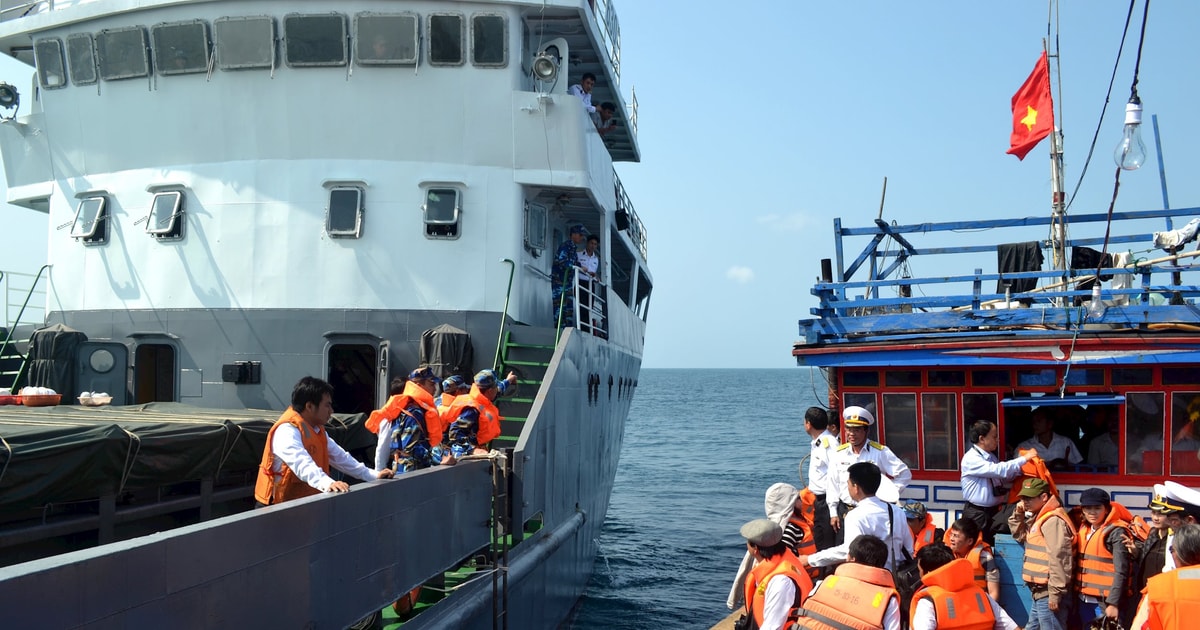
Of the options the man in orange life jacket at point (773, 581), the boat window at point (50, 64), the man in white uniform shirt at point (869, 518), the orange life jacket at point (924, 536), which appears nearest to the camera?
the man in orange life jacket at point (773, 581)

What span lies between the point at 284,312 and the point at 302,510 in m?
6.75

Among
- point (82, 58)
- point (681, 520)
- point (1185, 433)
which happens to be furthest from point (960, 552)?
point (681, 520)

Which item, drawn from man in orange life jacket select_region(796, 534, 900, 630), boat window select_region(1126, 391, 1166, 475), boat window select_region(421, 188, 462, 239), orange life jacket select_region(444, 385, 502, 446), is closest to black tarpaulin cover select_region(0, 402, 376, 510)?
orange life jacket select_region(444, 385, 502, 446)

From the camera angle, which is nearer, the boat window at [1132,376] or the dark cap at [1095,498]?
the dark cap at [1095,498]

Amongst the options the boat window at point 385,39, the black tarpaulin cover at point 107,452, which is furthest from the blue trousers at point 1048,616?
the boat window at point 385,39

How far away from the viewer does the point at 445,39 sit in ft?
38.8

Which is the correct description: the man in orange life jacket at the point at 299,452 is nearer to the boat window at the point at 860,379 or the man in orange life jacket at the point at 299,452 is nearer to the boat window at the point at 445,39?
the boat window at the point at 860,379

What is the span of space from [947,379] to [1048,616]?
2.66 metres

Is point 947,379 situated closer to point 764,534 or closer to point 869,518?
point 869,518

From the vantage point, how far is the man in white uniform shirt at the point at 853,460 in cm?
789

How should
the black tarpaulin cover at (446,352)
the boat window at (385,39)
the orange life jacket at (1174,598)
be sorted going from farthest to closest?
the boat window at (385,39) < the black tarpaulin cover at (446,352) < the orange life jacket at (1174,598)

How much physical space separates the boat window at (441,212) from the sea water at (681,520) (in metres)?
4.54

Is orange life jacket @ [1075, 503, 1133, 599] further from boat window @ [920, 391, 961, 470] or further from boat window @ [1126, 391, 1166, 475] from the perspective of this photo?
boat window @ [920, 391, 961, 470]

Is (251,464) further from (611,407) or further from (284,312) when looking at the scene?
(611,407)
